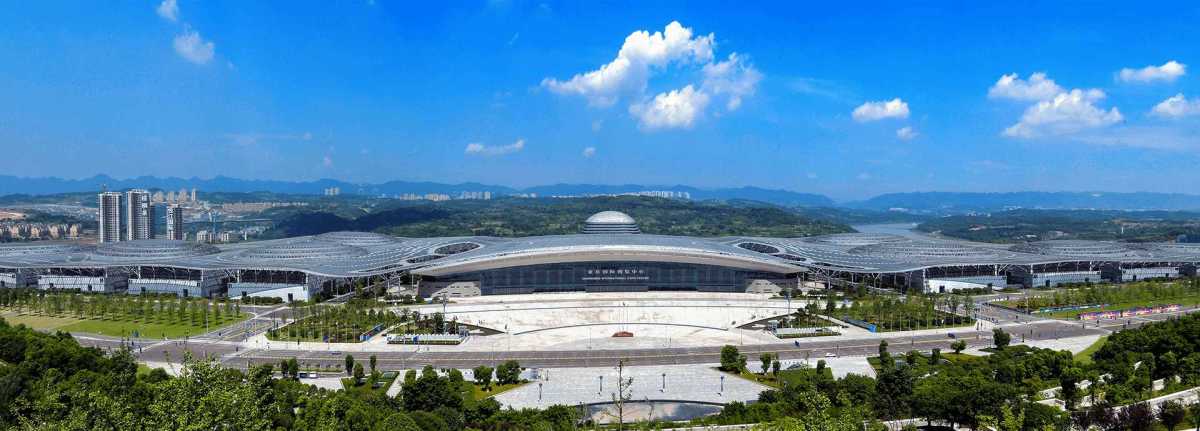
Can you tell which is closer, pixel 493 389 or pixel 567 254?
pixel 493 389

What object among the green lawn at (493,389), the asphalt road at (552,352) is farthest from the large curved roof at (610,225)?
the green lawn at (493,389)

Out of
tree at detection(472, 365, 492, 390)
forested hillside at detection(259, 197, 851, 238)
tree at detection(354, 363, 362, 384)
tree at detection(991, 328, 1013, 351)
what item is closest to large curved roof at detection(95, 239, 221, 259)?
tree at detection(354, 363, 362, 384)

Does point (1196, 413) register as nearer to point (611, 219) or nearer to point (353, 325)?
point (353, 325)

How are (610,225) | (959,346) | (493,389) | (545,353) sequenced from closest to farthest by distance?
(493,389), (959,346), (545,353), (610,225)

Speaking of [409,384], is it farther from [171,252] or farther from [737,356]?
[171,252]

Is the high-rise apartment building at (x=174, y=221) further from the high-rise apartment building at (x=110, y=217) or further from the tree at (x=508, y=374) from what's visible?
the tree at (x=508, y=374)

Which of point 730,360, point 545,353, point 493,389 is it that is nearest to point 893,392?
point 730,360

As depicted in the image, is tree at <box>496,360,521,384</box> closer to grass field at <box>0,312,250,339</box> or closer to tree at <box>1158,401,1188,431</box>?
grass field at <box>0,312,250,339</box>
